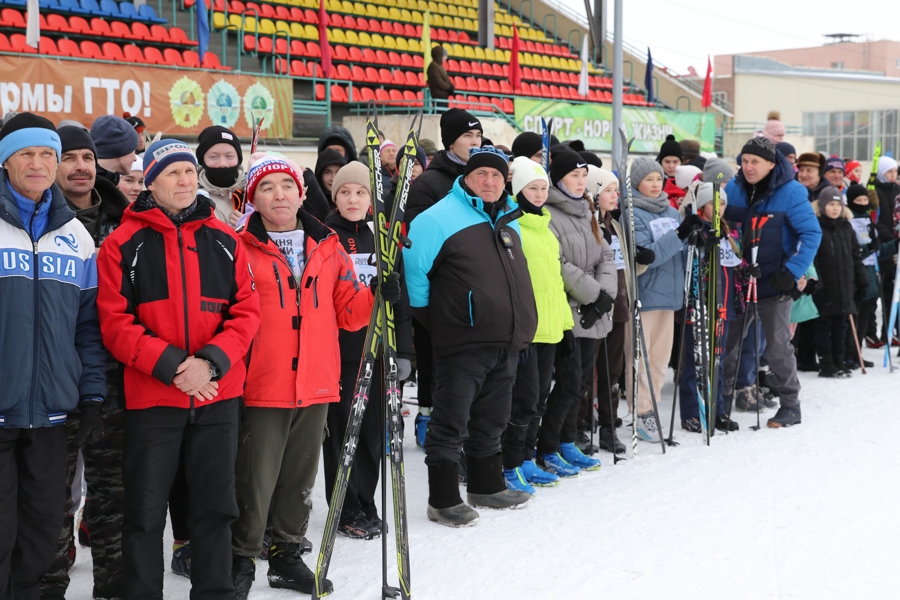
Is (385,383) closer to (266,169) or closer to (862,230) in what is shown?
(266,169)

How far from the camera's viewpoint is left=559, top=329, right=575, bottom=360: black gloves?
5129 mm

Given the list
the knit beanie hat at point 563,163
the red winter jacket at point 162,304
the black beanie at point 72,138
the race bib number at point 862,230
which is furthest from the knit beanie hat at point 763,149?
the black beanie at point 72,138

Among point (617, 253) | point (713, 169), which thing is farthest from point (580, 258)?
point (713, 169)

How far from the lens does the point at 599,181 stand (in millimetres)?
5820

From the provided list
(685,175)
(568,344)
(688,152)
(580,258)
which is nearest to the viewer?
(568,344)

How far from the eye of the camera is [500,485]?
183 inches

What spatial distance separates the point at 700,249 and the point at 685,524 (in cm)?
244

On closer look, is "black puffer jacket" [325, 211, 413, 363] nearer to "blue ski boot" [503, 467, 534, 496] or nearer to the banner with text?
"blue ski boot" [503, 467, 534, 496]

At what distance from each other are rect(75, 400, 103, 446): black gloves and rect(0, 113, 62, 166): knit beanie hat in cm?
87

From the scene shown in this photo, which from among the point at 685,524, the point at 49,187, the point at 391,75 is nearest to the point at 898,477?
the point at 685,524

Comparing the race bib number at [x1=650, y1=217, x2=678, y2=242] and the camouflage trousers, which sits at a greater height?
the race bib number at [x1=650, y1=217, x2=678, y2=242]

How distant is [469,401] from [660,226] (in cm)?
249

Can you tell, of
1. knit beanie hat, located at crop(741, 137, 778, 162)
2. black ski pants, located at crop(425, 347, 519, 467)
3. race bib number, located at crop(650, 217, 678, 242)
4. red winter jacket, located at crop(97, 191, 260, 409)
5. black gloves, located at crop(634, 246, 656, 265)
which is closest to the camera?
red winter jacket, located at crop(97, 191, 260, 409)

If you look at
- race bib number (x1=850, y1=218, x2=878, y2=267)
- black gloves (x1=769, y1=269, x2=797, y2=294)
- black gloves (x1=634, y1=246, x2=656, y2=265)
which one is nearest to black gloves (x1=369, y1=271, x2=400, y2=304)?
black gloves (x1=634, y1=246, x2=656, y2=265)
